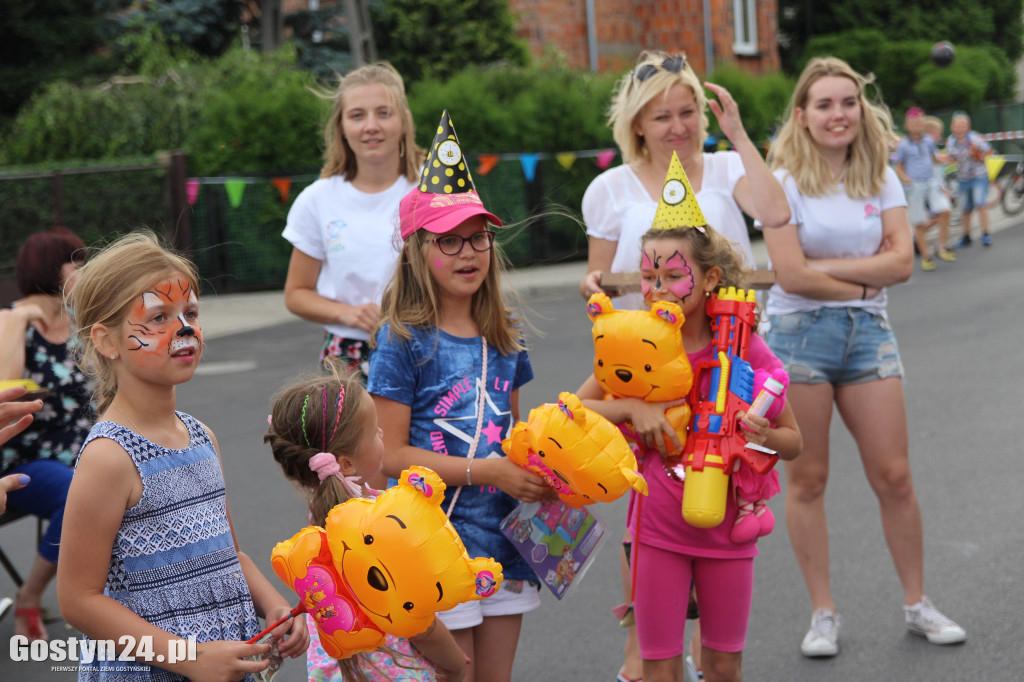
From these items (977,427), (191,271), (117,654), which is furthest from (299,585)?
(977,427)

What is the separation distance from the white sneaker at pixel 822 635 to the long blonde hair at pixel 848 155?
156 cm

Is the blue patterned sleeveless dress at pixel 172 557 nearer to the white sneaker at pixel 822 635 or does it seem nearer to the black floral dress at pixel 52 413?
the black floral dress at pixel 52 413

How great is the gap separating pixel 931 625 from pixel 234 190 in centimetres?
1149

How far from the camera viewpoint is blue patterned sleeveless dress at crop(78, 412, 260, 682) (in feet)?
7.00

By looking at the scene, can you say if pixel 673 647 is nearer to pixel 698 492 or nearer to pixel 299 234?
pixel 698 492

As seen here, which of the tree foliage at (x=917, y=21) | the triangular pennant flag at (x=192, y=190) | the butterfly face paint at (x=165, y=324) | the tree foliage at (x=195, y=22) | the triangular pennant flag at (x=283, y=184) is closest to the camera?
Answer: the butterfly face paint at (x=165, y=324)

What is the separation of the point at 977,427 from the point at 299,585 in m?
5.63

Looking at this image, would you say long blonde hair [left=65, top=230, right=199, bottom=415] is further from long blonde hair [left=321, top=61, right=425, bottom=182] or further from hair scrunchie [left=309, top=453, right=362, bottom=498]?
long blonde hair [left=321, top=61, right=425, bottom=182]

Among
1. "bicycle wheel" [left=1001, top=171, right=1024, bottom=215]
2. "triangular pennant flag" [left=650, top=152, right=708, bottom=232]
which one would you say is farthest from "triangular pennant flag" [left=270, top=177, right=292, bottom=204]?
"bicycle wheel" [left=1001, top=171, right=1024, bottom=215]

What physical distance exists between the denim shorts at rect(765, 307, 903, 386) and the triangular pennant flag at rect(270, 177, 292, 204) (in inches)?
428

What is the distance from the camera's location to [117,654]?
2.11m

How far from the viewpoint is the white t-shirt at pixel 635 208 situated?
11.8 feet

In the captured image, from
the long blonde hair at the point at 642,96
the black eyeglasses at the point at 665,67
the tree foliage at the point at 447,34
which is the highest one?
the tree foliage at the point at 447,34

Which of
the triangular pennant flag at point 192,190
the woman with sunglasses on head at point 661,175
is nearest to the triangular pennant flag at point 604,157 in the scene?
the triangular pennant flag at point 192,190
